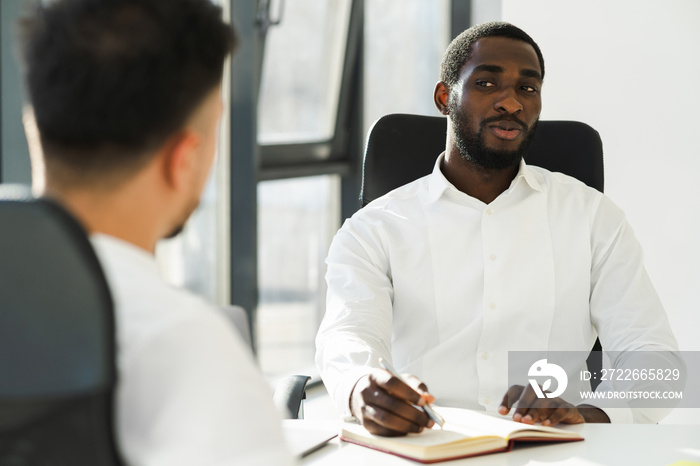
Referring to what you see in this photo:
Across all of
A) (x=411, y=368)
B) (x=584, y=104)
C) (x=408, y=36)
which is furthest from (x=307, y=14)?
(x=411, y=368)

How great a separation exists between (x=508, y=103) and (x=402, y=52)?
2153mm

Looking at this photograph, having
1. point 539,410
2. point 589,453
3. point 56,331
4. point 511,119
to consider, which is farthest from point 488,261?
point 56,331

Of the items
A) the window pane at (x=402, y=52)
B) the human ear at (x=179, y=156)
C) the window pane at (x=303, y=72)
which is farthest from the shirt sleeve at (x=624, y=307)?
the window pane at (x=402, y=52)

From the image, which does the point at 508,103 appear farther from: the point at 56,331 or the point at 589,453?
the point at 56,331

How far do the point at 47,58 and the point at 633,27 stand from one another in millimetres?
2533

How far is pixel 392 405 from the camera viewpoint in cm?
113

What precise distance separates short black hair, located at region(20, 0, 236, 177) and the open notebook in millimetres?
623

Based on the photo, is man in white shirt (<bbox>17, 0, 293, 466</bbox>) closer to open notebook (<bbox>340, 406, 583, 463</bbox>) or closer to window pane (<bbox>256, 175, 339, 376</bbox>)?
open notebook (<bbox>340, 406, 583, 463</bbox>)

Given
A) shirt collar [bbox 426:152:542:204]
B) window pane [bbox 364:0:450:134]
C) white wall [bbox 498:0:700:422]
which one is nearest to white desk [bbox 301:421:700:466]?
shirt collar [bbox 426:152:542:204]

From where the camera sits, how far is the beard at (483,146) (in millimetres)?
1840

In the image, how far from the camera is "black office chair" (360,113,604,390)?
76.4 inches

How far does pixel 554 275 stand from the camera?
1792 mm

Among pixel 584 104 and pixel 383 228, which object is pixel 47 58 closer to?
pixel 383 228

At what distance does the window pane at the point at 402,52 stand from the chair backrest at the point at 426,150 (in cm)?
182
